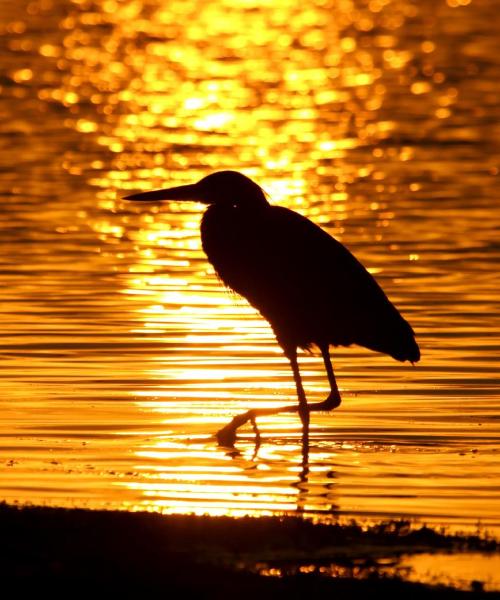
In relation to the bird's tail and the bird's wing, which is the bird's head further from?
the bird's tail

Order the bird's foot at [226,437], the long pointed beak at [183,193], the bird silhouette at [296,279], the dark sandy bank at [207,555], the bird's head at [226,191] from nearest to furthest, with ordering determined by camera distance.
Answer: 1. the dark sandy bank at [207,555]
2. the bird's foot at [226,437]
3. the bird silhouette at [296,279]
4. the bird's head at [226,191]
5. the long pointed beak at [183,193]

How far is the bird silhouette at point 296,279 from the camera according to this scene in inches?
537

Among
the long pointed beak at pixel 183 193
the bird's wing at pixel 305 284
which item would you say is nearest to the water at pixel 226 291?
the bird's wing at pixel 305 284

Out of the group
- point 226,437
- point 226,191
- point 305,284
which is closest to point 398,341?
point 305,284

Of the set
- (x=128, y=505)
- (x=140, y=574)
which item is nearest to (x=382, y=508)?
(x=128, y=505)

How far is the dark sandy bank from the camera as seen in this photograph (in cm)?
857

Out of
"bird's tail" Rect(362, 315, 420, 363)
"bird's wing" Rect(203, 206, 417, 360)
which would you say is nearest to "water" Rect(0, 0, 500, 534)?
"bird's tail" Rect(362, 315, 420, 363)

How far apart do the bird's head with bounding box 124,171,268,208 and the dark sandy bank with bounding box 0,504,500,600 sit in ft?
14.0

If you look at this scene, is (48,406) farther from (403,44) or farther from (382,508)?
(403,44)

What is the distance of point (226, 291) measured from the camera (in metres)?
14.9

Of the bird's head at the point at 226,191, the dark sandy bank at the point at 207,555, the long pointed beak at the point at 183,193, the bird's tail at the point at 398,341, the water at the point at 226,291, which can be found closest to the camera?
the dark sandy bank at the point at 207,555

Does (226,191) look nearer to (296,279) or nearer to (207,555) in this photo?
(296,279)

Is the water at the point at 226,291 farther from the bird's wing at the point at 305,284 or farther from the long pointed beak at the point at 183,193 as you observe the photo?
the long pointed beak at the point at 183,193

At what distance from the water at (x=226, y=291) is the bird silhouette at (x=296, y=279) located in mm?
622
